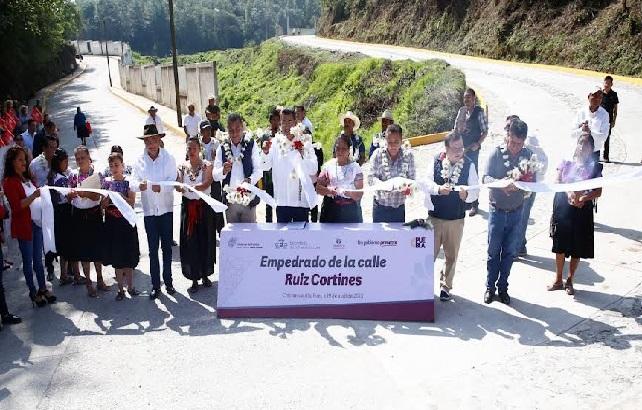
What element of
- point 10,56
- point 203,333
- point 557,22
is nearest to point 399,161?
point 203,333

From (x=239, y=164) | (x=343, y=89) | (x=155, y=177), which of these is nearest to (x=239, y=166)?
(x=239, y=164)

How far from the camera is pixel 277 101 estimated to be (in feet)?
115

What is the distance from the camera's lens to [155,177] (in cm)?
686

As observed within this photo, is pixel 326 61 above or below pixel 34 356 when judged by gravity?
above

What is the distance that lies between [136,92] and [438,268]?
142 feet

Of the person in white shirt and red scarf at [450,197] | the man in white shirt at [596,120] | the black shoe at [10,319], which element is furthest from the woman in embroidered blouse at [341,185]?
the man in white shirt at [596,120]

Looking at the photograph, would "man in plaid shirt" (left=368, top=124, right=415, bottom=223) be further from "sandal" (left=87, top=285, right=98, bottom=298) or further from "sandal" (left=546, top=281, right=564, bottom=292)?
"sandal" (left=87, top=285, right=98, bottom=298)

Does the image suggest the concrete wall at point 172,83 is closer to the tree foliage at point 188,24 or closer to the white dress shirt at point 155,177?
the white dress shirt at point 155,177

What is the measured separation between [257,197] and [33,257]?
2809mm

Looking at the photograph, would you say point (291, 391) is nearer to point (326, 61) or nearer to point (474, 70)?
point (474, 70)

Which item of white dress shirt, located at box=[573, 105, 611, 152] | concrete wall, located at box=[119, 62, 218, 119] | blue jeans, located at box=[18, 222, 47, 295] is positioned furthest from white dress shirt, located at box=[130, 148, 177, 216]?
concrete wall, located at box=[119, 62, 218, 119]

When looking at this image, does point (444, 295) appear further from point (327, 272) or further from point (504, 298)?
point (327, 272)

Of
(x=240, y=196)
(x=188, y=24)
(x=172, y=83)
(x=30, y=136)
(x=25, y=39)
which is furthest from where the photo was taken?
(x=188, y=24)

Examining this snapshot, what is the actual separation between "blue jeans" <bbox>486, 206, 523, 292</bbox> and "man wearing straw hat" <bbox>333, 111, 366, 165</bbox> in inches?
101
